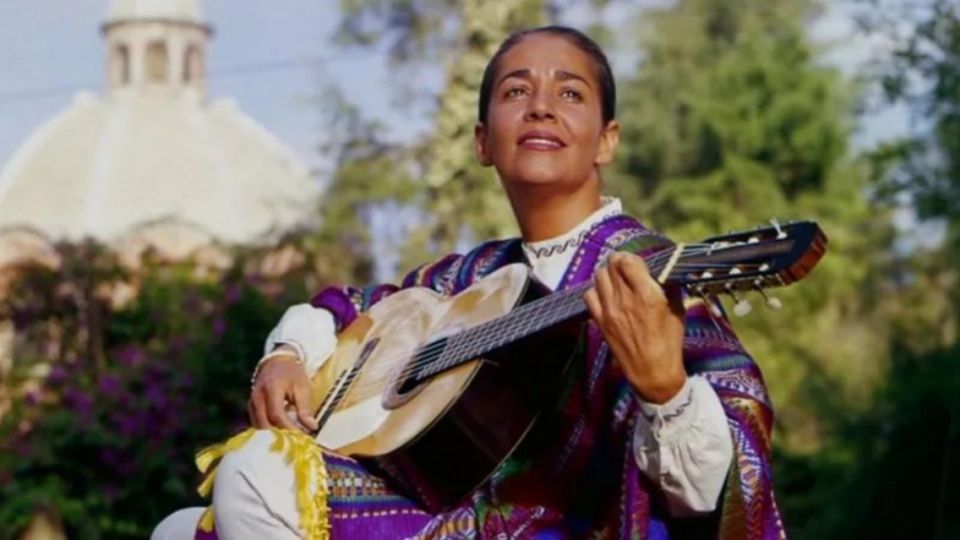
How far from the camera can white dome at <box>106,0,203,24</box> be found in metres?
42.0

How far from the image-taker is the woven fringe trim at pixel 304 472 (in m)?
3.48

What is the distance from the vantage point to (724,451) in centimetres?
321

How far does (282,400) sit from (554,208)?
54cm

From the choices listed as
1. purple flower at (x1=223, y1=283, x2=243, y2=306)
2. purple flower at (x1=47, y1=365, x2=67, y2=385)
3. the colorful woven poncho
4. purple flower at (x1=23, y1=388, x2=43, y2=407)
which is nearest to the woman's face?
the colorful woven poncho

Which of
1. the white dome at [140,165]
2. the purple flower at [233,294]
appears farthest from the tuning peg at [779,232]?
the white dome at [140,165]

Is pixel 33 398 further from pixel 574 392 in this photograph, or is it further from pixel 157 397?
→ pixel 574 392

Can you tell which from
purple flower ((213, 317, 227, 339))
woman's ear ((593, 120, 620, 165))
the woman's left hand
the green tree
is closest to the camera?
the woman's left hand

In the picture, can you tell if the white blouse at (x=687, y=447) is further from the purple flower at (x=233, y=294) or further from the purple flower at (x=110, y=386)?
the purple flower at (x=233, y=294)

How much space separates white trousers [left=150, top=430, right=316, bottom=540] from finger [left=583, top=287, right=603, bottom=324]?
21.7 inches

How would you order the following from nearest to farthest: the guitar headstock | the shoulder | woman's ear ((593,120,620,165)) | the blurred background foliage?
the guitar headstock, woman's ear ((593,120,620,165)), the shoulder, the blurred background foliage

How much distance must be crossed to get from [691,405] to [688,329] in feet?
0.82

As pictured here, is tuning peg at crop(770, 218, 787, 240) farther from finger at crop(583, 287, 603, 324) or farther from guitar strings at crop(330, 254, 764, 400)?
guitar strings at crop(330, 254, 764, 400)

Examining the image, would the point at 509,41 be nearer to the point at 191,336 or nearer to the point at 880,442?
the point at 880,442

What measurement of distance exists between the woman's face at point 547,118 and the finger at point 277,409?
0.50 metres
